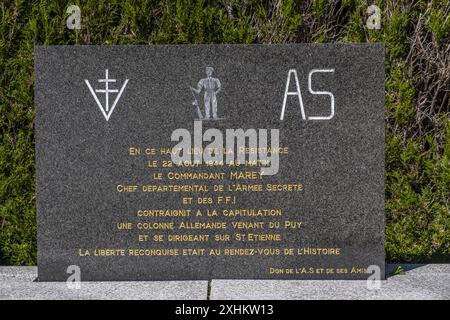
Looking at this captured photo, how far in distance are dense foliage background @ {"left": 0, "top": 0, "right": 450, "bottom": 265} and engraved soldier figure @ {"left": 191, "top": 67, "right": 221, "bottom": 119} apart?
27.4 inches

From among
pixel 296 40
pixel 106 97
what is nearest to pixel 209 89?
pixel 106 97

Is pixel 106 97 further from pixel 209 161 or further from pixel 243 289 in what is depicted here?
pixel 243 289

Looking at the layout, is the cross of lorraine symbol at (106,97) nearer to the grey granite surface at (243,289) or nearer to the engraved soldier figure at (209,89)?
the engraved soldier figure at (209,89)

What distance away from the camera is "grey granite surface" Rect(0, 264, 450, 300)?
3980 mm

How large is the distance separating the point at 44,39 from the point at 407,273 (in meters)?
3.01

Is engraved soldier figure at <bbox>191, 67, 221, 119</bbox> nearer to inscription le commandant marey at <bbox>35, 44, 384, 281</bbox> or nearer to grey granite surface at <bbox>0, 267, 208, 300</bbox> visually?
inscription le commandant marey at <bbox>35, 44, 384, 281</bbox>

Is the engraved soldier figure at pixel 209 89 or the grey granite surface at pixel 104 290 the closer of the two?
the grey granite surface at pixel 104 290

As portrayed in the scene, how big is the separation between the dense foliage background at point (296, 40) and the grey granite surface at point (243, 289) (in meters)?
0.63

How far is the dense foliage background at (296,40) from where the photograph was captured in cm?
488

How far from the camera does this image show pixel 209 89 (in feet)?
14.0

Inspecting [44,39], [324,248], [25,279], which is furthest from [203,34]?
[25,279]

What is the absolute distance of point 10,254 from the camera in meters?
5.11

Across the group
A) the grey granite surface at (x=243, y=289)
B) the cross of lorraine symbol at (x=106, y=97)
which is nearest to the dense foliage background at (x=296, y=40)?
the grey granite surface at (x=243, y=289)

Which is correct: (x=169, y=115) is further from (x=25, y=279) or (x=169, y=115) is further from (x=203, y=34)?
(x=25, y=279)
